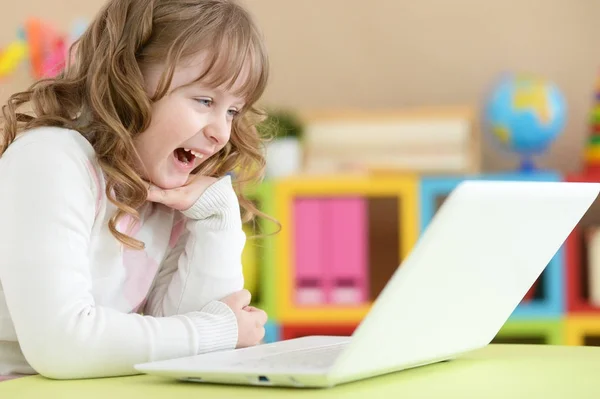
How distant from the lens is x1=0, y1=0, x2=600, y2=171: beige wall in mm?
2951

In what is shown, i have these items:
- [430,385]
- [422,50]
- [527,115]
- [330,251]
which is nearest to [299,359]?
[430,385]

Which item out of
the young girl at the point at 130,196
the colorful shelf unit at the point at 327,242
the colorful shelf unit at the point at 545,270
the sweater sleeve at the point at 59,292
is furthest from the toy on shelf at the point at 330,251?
the sweater sleeve at the point at 59,292

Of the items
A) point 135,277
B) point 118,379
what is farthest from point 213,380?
point 135,277

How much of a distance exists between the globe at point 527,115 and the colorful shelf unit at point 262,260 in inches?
27.1

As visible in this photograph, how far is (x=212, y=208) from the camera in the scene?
120 centimetres

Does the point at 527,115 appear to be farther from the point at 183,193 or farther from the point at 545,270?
the point at 183,193

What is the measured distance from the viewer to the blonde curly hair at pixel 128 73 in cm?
110

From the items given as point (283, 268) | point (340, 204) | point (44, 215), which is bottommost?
point (283, 268)

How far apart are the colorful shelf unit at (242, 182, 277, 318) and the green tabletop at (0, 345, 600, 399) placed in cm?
171

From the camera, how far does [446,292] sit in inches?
31.9

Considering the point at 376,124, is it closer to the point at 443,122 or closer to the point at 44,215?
the point at 443,122

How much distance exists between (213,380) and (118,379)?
0.14m

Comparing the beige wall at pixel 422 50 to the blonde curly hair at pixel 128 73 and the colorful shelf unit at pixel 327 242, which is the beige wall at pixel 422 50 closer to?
the colorful shelf unit at pixel 327 242

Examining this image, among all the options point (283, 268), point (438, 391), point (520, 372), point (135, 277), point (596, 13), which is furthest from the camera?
point (596, 13)
